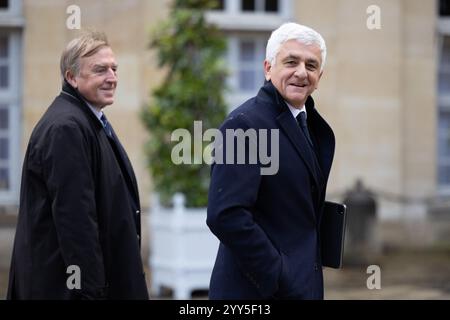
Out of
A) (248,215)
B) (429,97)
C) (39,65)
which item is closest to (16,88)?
(39,65)

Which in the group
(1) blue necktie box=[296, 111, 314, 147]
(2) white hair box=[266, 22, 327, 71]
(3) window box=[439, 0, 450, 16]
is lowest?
(1) blue necktie box=[296, 111, 314, 147]

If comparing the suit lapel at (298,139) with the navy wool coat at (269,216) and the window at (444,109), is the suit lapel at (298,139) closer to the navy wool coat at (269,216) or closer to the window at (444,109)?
the navy wool coat at (269,216)

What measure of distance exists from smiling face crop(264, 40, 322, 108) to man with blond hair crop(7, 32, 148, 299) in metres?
0.68

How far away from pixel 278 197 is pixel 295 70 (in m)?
0.47

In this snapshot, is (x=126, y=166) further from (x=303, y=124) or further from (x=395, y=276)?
(x=395, y=276)

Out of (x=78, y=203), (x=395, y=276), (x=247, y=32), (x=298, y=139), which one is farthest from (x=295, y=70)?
(x=247, y=32)

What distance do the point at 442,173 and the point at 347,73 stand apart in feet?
6.81

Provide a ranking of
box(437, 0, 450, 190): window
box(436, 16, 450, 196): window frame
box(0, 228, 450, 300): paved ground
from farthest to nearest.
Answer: box(437, 0, 450, 190): window → box(436, 16, 450, 196): window frame → box(0, 228, 450, 300): paved ground

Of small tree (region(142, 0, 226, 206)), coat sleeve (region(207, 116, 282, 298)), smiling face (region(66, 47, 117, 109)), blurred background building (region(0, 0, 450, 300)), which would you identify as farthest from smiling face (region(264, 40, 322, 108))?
blurred background building (region(0, 0, 450, 300))

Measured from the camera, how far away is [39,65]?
392 inches

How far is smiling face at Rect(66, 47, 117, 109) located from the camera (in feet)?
10.6

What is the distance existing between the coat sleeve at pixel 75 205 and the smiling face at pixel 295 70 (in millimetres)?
762

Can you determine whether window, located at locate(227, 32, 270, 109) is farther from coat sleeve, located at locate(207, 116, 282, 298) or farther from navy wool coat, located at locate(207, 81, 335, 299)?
coat sleeve, located at locate(207, 116, 282, 298)

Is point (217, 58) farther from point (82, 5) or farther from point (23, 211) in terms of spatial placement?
point (23, 211)
